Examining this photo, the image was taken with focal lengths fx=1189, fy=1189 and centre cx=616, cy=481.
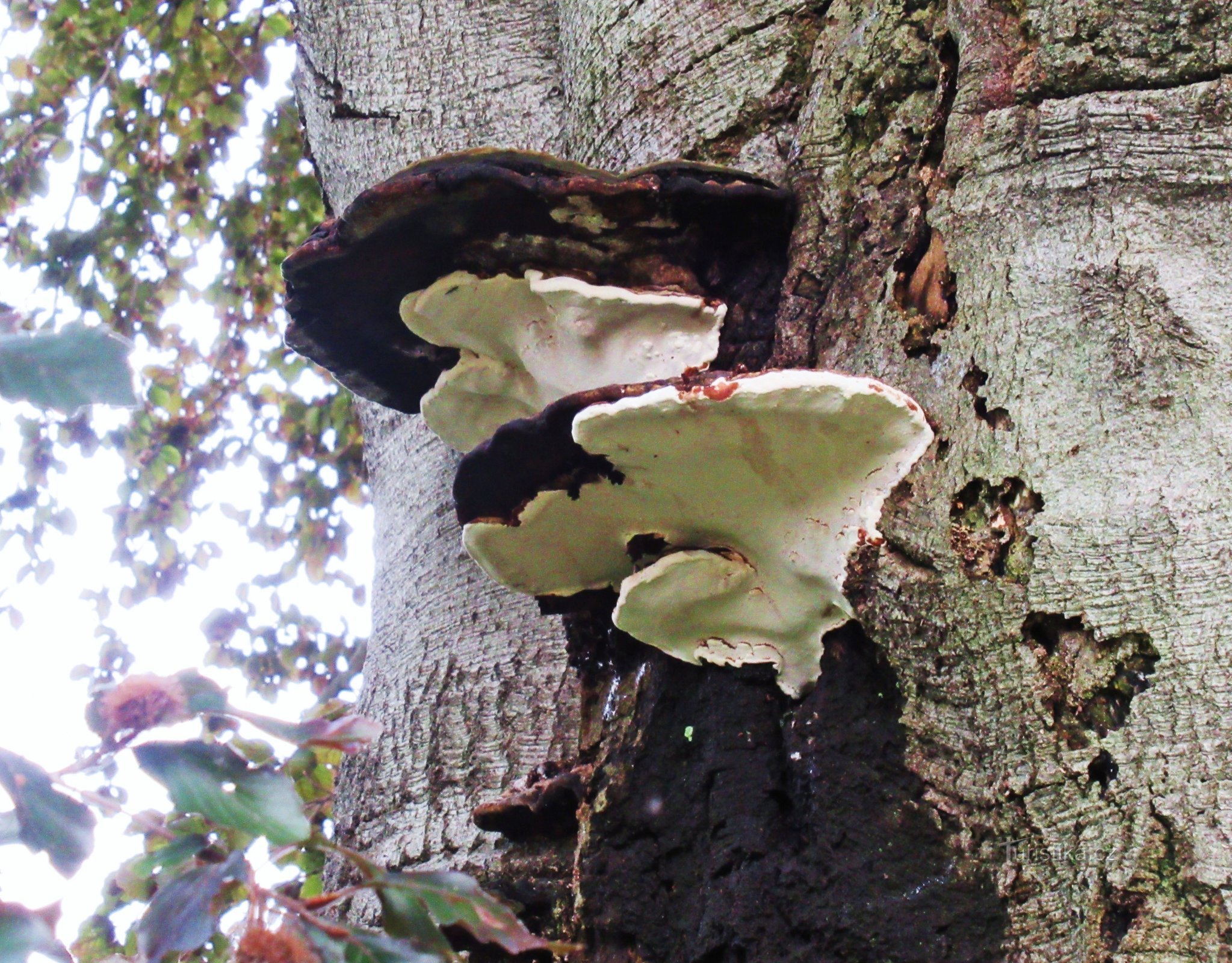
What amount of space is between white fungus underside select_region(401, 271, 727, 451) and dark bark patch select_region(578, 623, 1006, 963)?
1.36ft

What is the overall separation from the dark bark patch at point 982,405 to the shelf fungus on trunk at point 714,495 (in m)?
0.08

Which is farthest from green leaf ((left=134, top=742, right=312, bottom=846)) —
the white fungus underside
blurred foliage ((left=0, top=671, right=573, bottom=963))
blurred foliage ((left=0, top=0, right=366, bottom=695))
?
blurred foliage ((left=0, top=0, right=366, bottom=695))

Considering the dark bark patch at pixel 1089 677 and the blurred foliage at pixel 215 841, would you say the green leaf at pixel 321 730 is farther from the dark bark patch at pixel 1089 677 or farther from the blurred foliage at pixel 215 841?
the dark bark patch at pixel 1089 677

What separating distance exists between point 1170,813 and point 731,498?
22.4 inches

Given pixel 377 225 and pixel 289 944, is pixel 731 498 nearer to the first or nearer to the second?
pixel 377 225

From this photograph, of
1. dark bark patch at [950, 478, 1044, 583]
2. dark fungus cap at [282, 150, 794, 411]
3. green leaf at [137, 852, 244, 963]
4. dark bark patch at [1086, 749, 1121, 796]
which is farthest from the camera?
dark fungus cap at [282, 150, 794, 411]

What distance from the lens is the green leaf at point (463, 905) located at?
103cm

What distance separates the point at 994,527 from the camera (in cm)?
128

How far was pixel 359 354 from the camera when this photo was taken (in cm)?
184

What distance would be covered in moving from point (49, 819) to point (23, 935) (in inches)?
3.0

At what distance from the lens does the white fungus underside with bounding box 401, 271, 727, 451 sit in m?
1.58

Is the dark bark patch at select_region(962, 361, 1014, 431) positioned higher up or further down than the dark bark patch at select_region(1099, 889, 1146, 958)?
higher up

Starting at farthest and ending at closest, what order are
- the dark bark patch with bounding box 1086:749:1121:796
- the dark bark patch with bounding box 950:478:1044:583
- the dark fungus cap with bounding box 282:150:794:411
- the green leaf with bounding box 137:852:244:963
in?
A: 1. the dark fungus cap with bounding box 282:150:794:411
2. the dark bark patch with bounding box 950:478:1044:583
3. the dark bark patch with bounding box 1086:749:1121:796
4. the green leaf with bounding box 137:852:244:963

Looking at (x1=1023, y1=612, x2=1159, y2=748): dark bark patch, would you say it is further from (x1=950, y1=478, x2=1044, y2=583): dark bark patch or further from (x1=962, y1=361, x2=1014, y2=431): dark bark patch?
(x1=962, y1=361, x2=1014, y2=431): dark bark patch
